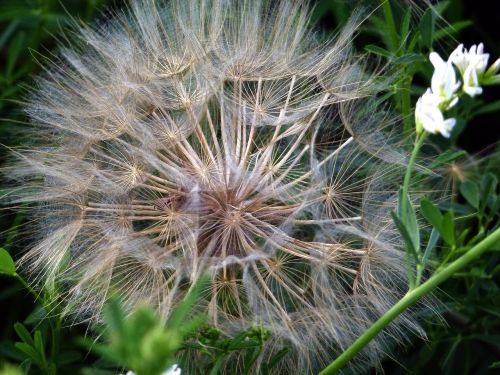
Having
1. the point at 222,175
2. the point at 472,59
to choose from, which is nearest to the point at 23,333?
the point at 222,175

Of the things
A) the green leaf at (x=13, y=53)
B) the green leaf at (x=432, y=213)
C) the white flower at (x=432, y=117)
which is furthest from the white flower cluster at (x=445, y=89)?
the green leaf at (x=13, y=53)

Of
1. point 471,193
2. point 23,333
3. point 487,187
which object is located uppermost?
point 23,333

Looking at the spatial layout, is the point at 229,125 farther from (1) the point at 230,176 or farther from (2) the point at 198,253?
(2) the point at 198,253

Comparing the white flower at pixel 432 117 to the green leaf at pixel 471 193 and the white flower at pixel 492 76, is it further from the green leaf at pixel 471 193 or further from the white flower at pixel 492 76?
the green leaf at pixel 471 193

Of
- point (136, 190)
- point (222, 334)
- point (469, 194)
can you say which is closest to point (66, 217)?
point (136, 190)

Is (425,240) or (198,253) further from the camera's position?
(425,240)

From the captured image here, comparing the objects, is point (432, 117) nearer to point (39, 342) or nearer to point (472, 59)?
point (472, 59)

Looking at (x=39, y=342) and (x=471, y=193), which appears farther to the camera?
(x=471, y=193)

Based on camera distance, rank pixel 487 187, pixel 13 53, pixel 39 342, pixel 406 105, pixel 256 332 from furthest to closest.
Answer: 1. pixel 13 53
2. pixel 406 105
3. pixel 487 187
4. pixel 39 342
5. pixel 256 332
